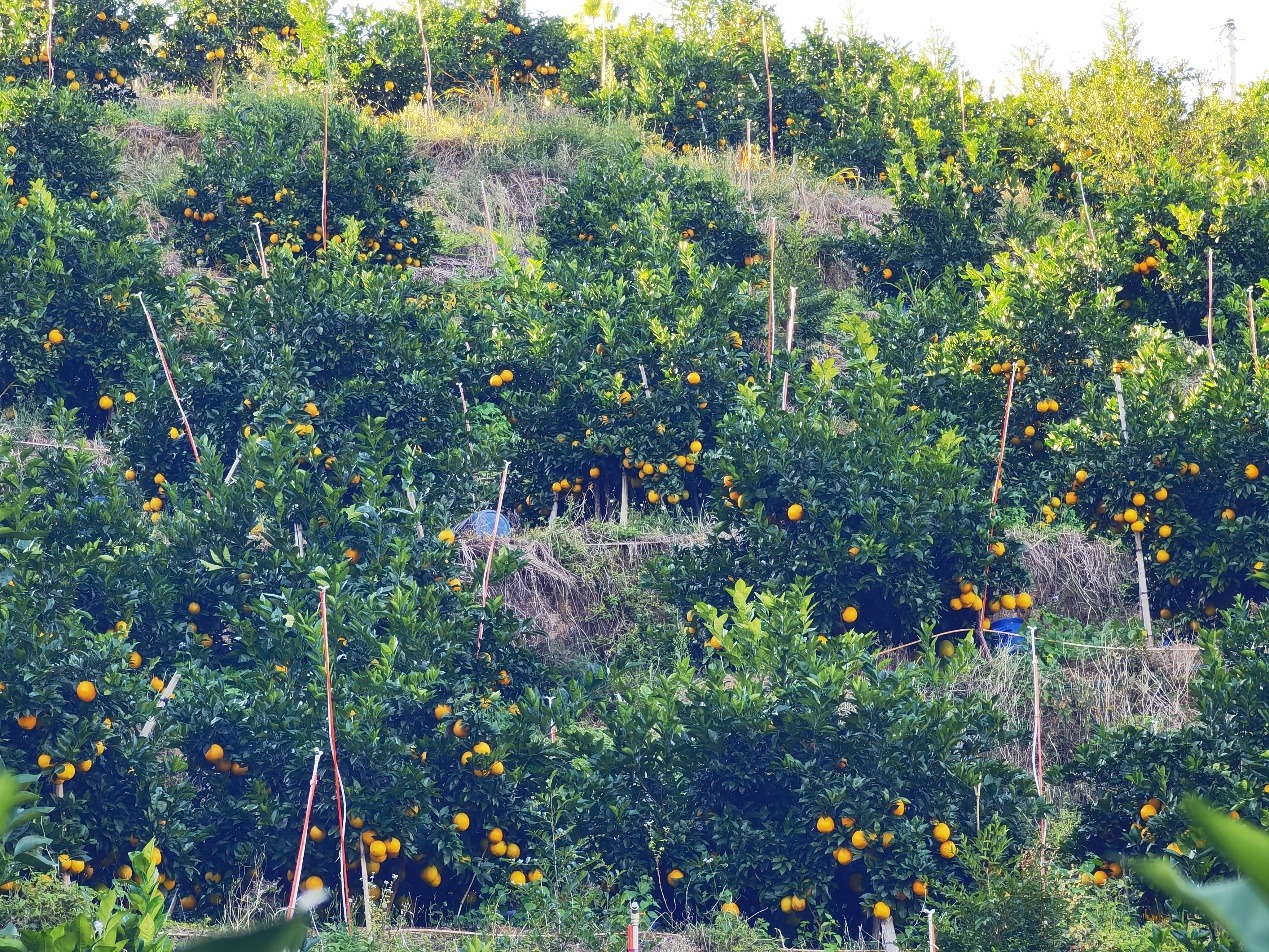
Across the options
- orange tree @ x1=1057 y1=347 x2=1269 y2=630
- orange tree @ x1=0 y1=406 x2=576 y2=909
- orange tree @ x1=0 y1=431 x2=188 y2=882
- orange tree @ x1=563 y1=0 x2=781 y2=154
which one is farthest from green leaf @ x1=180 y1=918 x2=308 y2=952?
orange tree @ x1=563 y1=0 x2=781 y2=154

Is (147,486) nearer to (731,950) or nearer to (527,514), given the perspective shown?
(527,514)

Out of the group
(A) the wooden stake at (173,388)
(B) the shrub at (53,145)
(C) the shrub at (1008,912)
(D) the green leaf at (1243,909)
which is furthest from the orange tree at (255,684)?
(D) the green leaf at (1243,909)

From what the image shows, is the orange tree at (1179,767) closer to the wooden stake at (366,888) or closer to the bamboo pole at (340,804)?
the wooden stake at (366,888)

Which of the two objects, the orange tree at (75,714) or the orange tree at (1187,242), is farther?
the orange tree at (1187,242)

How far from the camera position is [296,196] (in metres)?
12.3

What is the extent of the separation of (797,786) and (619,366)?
4284 mm

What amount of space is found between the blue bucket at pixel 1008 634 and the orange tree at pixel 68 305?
598 centimetres

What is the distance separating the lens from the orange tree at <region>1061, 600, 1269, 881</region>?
251 inches

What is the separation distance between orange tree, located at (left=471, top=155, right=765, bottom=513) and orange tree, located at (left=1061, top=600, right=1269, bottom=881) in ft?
13.5

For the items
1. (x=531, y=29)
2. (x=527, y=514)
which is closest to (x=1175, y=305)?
(x=527, y=514)

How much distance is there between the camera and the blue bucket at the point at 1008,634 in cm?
883

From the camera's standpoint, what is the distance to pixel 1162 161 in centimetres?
1284

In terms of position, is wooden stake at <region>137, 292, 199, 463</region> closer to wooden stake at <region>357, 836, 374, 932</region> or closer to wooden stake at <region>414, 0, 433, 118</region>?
wooden stake at <region>357, 836, 374, 932</region>

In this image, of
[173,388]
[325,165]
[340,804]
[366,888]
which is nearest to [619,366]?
[173,388]
